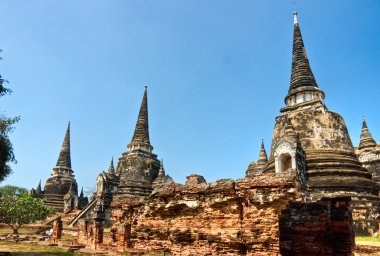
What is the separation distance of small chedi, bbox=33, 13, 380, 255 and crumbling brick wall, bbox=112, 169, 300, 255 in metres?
0.03

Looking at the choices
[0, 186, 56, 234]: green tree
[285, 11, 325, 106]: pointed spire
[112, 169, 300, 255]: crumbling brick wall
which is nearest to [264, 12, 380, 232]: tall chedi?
[285, 11, 325, 106]: pointed spire

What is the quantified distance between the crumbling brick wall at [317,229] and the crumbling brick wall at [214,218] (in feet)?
11.0

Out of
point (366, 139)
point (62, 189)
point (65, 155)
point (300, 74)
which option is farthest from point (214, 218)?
point (65, 155)

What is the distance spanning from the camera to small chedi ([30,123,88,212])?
39.5 meters

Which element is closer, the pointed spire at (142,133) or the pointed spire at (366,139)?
the pointed spire at (366,139)

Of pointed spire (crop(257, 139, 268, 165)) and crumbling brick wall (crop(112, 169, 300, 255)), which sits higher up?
pointed spire (crop(257, 139, 268, 165))

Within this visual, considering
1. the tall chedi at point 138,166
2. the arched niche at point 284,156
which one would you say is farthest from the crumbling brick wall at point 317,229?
the tall chedi at point 138,166

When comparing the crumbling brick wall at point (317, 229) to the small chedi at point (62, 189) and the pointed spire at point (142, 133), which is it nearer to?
the pointed spire at point (142, 133)

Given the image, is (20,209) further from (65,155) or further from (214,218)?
(214,218)

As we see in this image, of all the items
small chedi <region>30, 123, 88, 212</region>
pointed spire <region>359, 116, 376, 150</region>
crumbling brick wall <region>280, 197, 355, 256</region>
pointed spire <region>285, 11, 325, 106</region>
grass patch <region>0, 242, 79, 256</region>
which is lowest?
grass patch <region>0, 242, 79, 256</region>

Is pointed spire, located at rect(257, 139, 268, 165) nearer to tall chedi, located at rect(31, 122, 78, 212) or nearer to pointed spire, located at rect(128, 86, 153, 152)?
pointed spire, located at rect(128, 86, 153, 152)

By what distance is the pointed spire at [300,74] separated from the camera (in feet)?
72.4

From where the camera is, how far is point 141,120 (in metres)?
35.9

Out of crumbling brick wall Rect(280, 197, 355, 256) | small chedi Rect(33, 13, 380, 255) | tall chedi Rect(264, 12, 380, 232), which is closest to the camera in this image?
crumbling brick wall Rect(280, 197, 355, 256)
